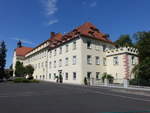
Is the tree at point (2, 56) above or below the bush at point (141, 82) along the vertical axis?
above

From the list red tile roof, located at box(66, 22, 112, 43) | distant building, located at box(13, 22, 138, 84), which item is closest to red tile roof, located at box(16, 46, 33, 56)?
distant building, located at box(13, 22, 138, 84)

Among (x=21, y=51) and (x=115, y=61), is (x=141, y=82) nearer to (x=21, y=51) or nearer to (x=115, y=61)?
(x=115, y=61)

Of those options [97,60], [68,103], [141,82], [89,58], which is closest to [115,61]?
[97,60]

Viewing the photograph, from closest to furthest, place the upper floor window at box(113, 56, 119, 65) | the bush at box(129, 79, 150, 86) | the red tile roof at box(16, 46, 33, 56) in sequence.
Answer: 1. the bush at box(129, 79, 150, 86)
2. the upper floor window at box(113, 56, 119, 65)
3. the red tile roof at box(16, 46, 33, 56)

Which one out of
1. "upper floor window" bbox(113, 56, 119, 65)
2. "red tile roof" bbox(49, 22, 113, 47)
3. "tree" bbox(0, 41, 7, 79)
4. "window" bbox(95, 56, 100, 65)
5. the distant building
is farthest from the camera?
"tree" bbox(0, 41, 7, 79)

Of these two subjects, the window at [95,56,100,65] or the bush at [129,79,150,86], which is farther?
the window at [95,56,100,65]

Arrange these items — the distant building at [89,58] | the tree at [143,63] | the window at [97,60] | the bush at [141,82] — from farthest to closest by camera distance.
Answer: the window at [97,60] → the distant building at [89,58] → the tree at [143,63] → the bush at [141,82]

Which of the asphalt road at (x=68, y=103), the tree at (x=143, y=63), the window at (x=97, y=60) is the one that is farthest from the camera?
the window at (x=97, y=60)

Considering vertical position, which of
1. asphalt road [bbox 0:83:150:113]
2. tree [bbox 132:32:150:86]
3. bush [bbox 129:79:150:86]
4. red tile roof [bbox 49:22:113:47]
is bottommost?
asphalt road [bbox 0:83:150:113]

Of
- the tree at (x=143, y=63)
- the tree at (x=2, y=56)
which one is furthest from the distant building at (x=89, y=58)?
the tree at (x=2, y=56)

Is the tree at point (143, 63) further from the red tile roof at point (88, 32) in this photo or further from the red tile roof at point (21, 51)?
the red tile roof at point (21, 51)

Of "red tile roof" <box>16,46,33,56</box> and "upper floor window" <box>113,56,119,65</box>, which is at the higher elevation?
"red tile roof" <box>16,46,33,56</box>

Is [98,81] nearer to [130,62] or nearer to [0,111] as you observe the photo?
[130,62]

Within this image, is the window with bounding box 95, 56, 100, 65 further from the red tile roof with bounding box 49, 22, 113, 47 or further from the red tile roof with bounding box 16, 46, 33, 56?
the red tile roof with bounding box 16, 46, 33, 56
